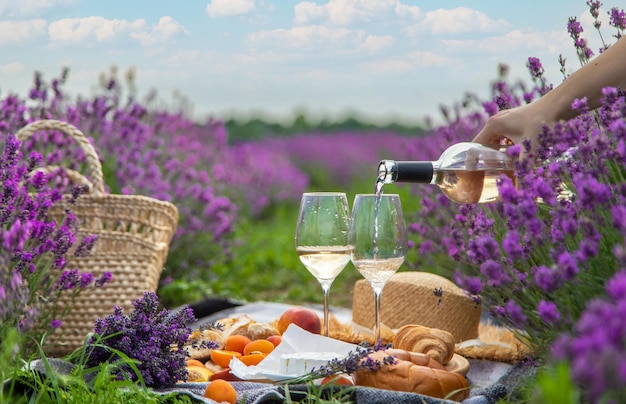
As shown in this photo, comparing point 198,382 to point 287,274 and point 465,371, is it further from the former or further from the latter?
point 287,274

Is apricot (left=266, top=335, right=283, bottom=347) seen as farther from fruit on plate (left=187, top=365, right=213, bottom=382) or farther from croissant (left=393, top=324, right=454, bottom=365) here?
croissant (left=393, top=324, right=454, bottom=365)

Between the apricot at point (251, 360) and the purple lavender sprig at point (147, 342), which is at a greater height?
the purple lavender sprig at point (147, 342)

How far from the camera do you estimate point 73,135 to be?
137 inches

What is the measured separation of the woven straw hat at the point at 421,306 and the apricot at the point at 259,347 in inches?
26.3

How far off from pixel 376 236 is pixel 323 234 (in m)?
0.19

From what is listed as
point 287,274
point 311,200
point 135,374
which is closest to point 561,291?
point 311,200

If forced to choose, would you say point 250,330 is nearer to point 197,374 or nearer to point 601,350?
point 197,374

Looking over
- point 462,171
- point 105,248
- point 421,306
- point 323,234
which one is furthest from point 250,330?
point 105,248

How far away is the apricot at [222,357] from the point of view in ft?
8.36

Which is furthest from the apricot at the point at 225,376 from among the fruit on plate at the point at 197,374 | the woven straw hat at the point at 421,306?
the woven straw hat at the point at 421,306

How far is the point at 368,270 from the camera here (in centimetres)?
243

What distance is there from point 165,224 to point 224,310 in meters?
0.60

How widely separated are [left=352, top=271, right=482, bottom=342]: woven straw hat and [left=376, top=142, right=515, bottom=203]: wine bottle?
56 centimetres

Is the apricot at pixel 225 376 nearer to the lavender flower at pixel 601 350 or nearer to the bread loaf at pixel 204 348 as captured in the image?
the bread loaf at pixel 204 348
